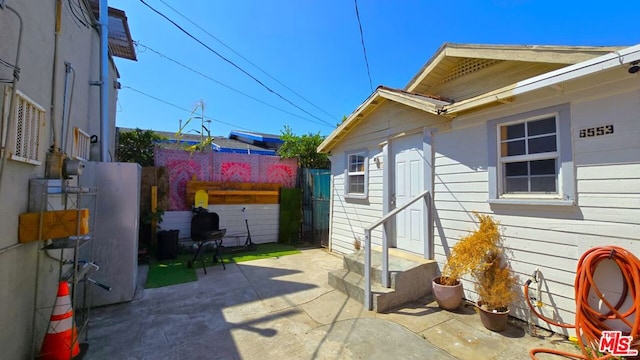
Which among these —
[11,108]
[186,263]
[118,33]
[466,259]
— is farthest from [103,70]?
[466,259]

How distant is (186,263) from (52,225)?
3.86 m

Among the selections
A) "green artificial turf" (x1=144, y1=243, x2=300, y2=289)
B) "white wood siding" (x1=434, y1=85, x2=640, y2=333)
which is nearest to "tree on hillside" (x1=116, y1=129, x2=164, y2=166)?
"green artificial turf" (x1=144, y1=243, x2=300, y2=289)

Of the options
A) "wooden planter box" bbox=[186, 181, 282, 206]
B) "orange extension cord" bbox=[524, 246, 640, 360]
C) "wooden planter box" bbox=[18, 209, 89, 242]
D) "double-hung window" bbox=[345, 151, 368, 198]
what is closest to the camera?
"wooden planter box" bbox=[18, 209, 89, 242]

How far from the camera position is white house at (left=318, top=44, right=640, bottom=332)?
274 cm

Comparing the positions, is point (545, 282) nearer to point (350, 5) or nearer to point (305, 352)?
point (305, 352)

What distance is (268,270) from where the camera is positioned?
5488 mm

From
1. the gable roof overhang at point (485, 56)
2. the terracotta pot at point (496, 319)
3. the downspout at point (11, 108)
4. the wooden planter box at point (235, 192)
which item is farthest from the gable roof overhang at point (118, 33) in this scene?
the terracotta pot at point (496, 319)

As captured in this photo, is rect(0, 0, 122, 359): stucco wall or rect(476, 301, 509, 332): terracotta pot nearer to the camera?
rect(0, 0, 122, 359): stucco wall

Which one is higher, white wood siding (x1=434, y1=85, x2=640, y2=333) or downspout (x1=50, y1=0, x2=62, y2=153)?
downspout (x1=50, y1=0, x2=62, y2=153)

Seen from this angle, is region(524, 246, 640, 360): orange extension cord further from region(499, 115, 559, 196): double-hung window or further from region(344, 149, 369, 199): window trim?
region(344, 149, 369, 199): window trim

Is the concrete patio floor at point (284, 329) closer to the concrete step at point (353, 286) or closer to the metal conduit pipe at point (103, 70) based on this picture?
the concrete step at point (353, 286)

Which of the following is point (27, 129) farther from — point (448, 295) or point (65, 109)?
Answer: point (448, 295)

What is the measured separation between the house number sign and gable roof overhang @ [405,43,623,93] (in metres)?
0.75

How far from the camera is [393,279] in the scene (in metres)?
3.91
